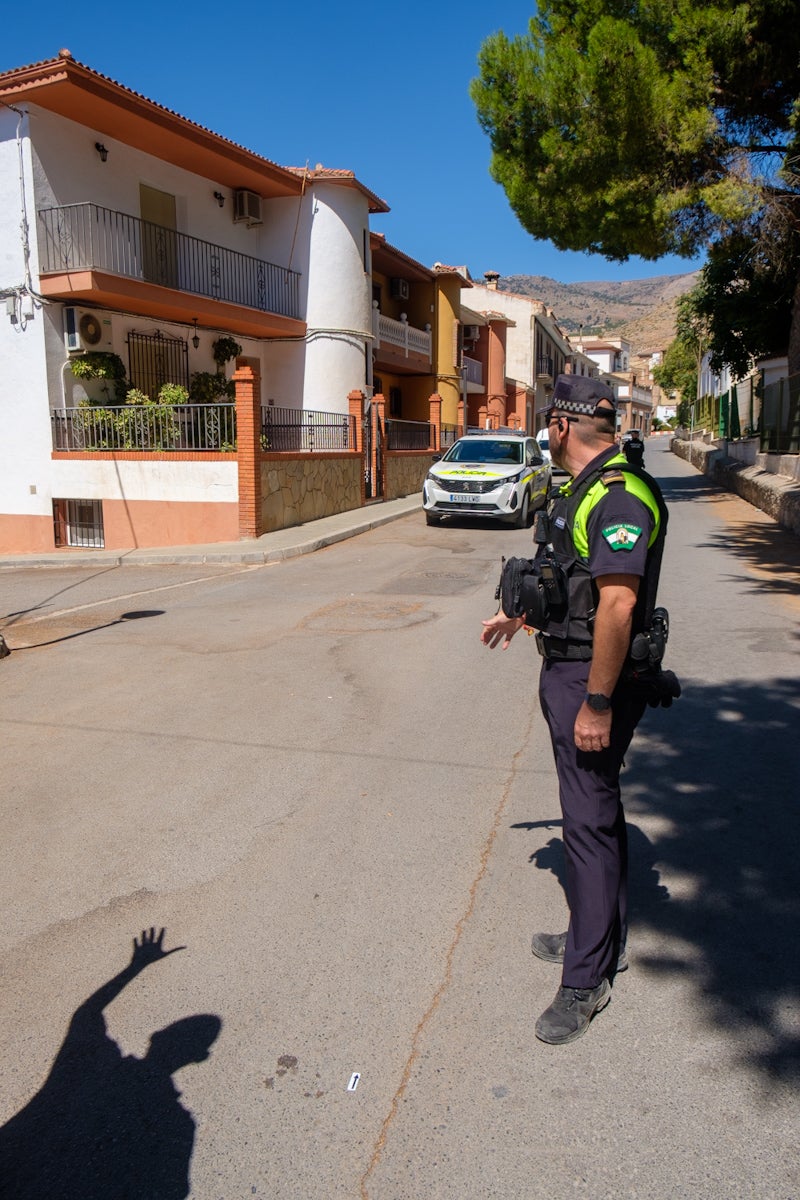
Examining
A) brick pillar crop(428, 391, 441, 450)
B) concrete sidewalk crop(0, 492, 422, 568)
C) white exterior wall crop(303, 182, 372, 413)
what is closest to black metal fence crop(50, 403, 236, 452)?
concrete sidewalk crop(0, 492, 422, 568)

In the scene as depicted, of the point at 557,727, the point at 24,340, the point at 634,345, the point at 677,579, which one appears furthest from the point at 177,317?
the point at 634,345

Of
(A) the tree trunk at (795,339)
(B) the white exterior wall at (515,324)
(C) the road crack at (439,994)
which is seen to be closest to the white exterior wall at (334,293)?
(A) the tree trunk at (795,339)

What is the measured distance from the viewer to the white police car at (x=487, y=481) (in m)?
15.8

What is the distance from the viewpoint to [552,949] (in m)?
3.06

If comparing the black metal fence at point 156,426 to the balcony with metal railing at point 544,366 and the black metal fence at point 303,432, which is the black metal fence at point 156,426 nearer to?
the black metal fence at point 303,432

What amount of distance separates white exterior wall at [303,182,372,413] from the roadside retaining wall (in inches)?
386

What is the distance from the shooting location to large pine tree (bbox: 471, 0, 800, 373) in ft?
52.0

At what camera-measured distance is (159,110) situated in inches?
645

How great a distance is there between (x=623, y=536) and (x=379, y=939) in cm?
166

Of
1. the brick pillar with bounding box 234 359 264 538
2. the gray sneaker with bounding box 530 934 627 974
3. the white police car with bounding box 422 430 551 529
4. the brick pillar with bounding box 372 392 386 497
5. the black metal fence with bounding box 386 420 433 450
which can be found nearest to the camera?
the gray sneaker with bounding box 530 934 627 974

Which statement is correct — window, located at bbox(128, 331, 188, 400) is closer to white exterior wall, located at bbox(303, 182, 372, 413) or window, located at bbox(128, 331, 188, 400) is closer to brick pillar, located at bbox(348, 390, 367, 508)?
brick pillar, located at bbox(348, 390, 367, 508)

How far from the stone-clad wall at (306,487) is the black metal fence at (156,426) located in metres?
0.90

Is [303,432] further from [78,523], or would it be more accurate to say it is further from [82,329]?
[78,523]

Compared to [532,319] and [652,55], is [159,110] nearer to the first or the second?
[652,55]
